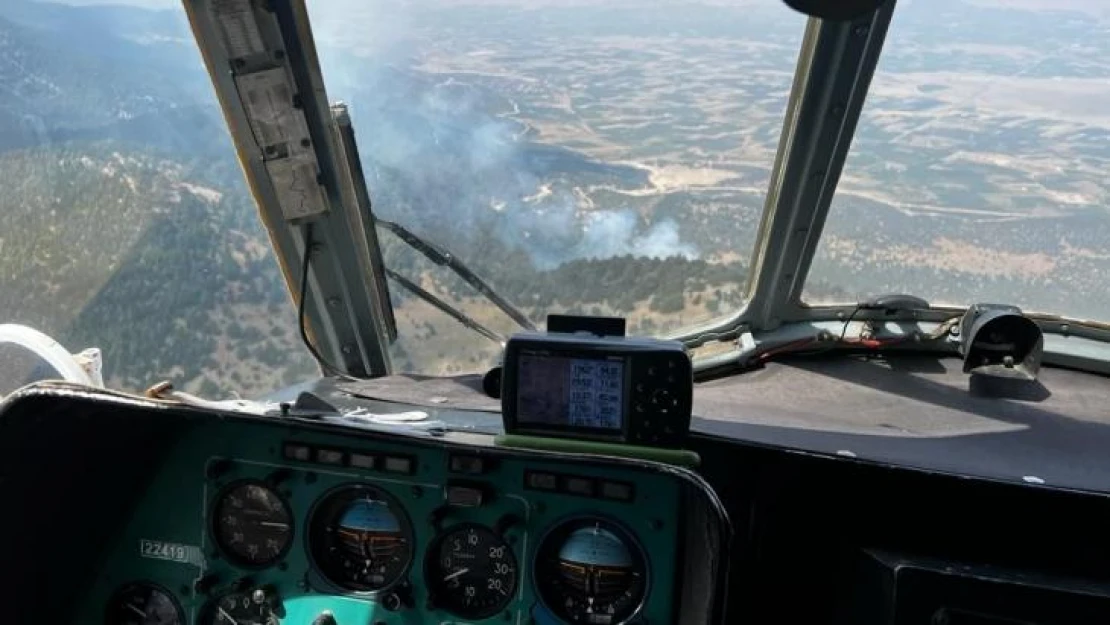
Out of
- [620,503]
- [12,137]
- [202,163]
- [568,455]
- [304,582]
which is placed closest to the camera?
[568,455]

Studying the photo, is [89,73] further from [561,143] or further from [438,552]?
[438,552]

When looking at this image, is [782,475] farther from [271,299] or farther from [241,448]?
[271,299]

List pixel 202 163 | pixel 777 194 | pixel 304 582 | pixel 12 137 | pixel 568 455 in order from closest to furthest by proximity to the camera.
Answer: pixel 568 455, pixel 304 582, pixel 12 137, pixel 202 163, pixel 777 194

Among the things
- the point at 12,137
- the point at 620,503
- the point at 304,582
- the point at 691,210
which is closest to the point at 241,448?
the point at 304,582

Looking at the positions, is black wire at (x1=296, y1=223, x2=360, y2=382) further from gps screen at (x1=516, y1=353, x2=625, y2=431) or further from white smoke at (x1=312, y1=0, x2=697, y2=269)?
gps screen at (x1=516, y1=353, x2=625, y2=431)

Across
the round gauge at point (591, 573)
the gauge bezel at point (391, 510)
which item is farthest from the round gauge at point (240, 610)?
the round gauge at point (591, 573)

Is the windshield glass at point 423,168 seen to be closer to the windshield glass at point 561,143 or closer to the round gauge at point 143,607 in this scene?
the windshield glass at point 561,143

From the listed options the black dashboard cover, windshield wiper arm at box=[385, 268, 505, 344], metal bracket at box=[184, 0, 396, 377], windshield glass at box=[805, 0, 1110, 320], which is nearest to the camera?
the black dashboard cover

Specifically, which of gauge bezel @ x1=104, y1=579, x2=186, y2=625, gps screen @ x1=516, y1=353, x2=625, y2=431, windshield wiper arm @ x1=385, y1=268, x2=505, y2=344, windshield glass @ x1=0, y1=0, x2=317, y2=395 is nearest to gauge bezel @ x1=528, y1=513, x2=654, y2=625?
gps screen @ x1=516, y1=353, x2=625, y2=431
